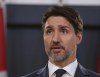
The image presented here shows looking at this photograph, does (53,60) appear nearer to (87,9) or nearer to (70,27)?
(70,27)

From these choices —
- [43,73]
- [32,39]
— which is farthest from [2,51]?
[43,73]

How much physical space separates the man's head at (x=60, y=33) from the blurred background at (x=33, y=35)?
4.39 feet

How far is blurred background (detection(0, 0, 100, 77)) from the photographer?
8.27 feet

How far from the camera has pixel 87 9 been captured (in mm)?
2525

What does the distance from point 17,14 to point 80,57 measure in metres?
0.60

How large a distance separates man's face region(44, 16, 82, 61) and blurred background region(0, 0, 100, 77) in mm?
1359

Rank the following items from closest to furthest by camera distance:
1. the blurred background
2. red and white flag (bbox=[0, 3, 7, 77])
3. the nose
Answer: the nose → red and white flag (bbox=[0, 3, 7, 77]) → the blurred background

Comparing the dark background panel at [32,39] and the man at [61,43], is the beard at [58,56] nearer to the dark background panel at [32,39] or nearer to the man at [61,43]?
the man at [61,43]

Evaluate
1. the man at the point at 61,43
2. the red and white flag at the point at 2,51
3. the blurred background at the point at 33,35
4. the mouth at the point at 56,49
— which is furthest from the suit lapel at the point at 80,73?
the blurred background at the point at 33,35

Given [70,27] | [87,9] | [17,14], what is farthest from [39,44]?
[70,27]

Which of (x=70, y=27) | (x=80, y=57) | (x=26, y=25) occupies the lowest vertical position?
(x=80, y=57)

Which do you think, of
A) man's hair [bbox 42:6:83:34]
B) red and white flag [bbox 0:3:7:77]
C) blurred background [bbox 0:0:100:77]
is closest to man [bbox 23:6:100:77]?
man's hair [bbox 42:6:83:34]

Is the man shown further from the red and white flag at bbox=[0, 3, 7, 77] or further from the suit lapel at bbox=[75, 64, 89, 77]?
the red and white flag at bbox=[0, 3, 7, 77]

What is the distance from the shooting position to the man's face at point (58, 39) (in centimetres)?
111
